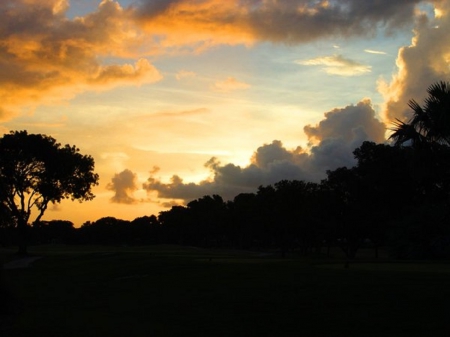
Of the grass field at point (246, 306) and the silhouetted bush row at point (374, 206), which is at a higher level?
the silhouetted bush row at point (374, 206)

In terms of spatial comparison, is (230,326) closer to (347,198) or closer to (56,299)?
(56,299)

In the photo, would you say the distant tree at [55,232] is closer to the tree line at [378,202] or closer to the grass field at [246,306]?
the tree line at [378,202]

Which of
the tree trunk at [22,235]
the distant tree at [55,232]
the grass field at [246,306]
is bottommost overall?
the grass field at [246,306]

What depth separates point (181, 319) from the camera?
16.7 m

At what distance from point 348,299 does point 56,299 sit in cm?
1214

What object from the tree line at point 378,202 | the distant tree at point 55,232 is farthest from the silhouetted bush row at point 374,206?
the distant tree at point 55,232

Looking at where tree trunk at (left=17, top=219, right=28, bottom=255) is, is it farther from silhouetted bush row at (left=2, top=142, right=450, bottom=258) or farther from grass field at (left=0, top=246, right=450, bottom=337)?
grass field at (left=0, top=246, right=450, bottom=337)

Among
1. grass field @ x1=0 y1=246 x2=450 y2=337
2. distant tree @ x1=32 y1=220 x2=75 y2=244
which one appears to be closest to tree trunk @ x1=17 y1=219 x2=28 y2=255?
grass field @ x1=0 y1=246 x2=450 y2=337

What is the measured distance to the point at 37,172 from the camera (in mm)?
69125

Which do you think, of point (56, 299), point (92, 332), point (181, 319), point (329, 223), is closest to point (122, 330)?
point (92, 332)

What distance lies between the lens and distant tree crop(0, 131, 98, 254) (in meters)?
67.3

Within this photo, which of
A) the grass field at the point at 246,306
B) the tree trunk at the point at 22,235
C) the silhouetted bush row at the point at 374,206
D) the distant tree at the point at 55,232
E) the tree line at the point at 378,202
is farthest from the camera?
the distant tree at the point at 55,232

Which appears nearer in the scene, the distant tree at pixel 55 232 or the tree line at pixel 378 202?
the tree line at pixel 378 202

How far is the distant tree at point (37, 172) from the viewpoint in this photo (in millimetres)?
67312
